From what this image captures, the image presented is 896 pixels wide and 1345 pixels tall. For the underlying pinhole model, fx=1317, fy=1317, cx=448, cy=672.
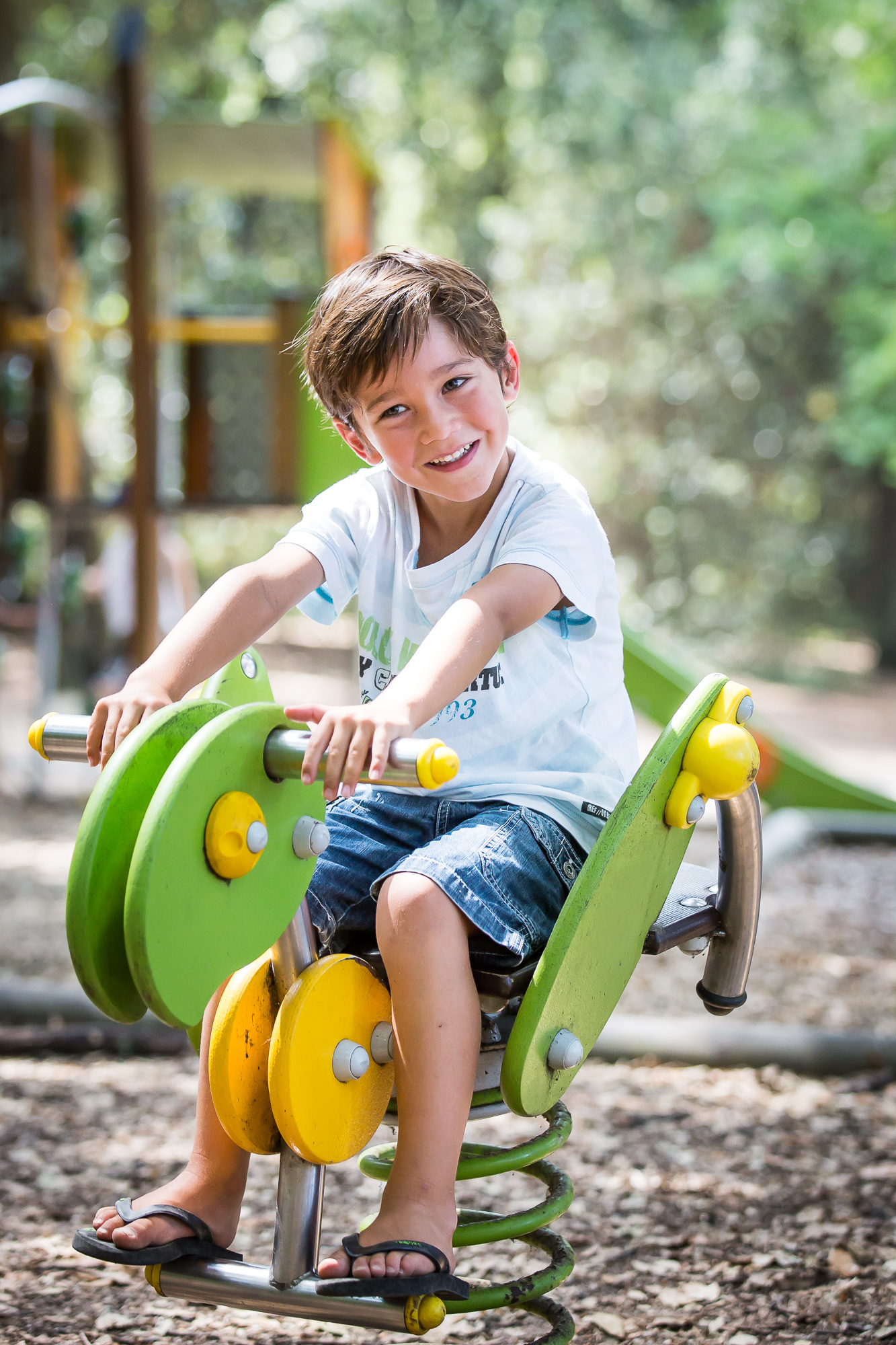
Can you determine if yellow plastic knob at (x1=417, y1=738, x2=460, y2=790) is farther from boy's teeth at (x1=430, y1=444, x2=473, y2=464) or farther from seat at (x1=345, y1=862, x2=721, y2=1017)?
boy's teeth at (x1=430, y1=444, x2=473, y2=464)

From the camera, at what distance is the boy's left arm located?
1371mm

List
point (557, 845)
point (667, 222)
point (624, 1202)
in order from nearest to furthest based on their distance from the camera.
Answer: point (557, 845) → point (624, 1202) → point (667, 222)

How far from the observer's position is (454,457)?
1.73m

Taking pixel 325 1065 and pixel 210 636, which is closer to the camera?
pixel 325 1065

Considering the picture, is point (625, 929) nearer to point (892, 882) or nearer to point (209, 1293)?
point (209, 1293)

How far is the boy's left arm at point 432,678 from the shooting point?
1.37 metres

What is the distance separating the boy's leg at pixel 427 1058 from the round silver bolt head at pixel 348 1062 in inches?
1.9

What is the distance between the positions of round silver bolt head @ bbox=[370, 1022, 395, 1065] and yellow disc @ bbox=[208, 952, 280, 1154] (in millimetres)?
130

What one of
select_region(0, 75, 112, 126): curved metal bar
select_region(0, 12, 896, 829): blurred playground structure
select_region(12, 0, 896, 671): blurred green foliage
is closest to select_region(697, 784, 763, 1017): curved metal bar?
select_region(0, 12, 896, 829): blurred playground structure

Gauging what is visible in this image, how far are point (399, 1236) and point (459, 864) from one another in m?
0.42

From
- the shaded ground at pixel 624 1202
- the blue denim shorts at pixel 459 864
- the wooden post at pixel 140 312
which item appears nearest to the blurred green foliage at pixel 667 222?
the wooden post at pixel 140 312

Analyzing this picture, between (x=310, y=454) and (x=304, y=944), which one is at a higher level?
(x=310, y=454)

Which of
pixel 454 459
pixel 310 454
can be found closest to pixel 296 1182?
pixel 454 459

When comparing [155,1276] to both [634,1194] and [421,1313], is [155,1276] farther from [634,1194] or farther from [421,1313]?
[634,1194]
